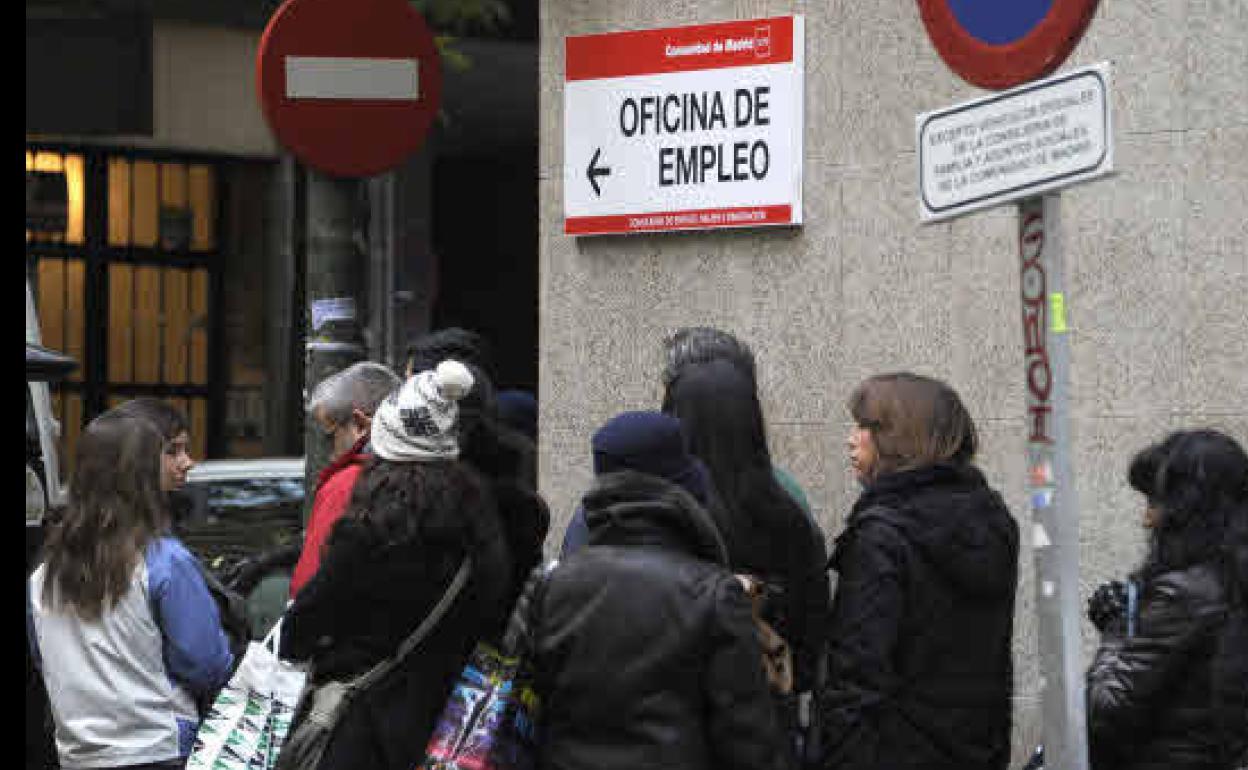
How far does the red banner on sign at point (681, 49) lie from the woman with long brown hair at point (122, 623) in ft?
10.8

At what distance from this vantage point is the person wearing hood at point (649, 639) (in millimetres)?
4887

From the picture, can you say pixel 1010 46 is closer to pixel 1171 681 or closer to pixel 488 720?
pixel 1171 681

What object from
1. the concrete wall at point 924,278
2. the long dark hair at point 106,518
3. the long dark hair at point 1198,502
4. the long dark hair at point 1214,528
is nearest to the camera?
the long dark hair at point 1214,528

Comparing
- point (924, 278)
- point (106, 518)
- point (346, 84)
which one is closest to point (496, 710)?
point (106, 518)

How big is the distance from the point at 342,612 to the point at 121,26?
44.4 feet

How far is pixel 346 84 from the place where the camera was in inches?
306

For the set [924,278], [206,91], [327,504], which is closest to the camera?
[327,504]

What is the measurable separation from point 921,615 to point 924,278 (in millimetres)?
2919

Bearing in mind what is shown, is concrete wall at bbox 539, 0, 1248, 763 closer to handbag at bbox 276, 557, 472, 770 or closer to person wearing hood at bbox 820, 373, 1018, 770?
person wearing hood at bbox 820, 373, 1018, 770

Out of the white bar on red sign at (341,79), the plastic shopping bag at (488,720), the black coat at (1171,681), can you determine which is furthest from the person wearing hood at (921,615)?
the white bar on red sign at (341,79)

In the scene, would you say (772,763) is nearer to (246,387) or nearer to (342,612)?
(342,612)

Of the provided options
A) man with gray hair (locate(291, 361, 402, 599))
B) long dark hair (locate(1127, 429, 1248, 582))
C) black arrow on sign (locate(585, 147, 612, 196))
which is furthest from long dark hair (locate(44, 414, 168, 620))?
black arrow on sign (locate(585, 147, 612, 196))

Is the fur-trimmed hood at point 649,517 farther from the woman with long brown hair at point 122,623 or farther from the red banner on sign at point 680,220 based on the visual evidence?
the red banner on sign at point 680,220
